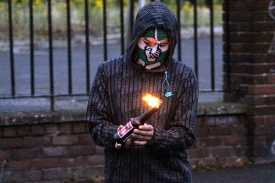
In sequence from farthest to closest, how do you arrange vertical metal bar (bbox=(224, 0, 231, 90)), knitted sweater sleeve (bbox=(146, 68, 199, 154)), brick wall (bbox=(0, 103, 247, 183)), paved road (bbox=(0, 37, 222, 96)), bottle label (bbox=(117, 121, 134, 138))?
paved road (bbox=(0, 37, 222, 96)) → vertical metal bar (bbox=(224, 0, 231, 90)) → brick wall (bbox=(0, 103, 247, 183)) → knitted sweater sleeve (bbox=(146, 68, 199, 154)) → bottle label (bbox=(117, 121, 134, 138))

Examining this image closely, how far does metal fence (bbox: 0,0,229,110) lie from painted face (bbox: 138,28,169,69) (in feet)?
10.7

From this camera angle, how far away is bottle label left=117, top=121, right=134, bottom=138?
3.20 metres

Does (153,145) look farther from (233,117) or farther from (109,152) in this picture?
(233,117)

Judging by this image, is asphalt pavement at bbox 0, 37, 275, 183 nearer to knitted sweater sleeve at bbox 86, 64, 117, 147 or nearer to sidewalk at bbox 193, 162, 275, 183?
sidewalk at bbox 193, 162, 275, 183

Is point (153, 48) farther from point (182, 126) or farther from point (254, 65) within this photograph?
point (254, 65)

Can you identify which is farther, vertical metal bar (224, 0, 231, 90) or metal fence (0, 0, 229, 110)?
vertical metal bar (224, 0, 231, 90)

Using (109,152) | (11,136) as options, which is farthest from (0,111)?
(109,152)

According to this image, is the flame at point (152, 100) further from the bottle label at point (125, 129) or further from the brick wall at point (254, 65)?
the brick wall at point (254, 65)

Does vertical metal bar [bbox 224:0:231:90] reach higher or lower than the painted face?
lower

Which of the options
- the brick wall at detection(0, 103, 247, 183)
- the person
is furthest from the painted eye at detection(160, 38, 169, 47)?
the brick wall at detection(0, 103, 247, 183)

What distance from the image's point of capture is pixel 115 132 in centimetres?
338

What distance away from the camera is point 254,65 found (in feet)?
23.0

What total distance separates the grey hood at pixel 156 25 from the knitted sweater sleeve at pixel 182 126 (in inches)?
5.5

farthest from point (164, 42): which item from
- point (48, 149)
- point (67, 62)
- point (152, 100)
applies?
point (67, 62)
